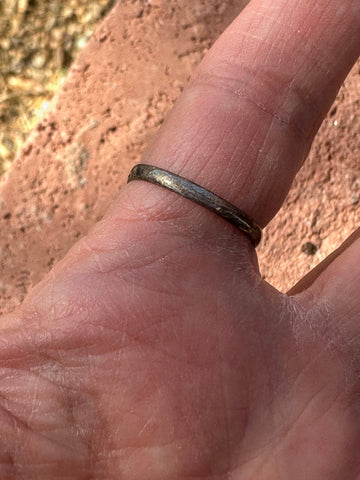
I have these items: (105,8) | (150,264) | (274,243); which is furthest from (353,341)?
(105,8)

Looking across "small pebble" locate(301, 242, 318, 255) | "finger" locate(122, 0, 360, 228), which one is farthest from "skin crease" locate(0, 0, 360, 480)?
"small pebble" locate(301, 242, 318, 255)

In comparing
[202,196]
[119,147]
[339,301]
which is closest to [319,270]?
[339,301]

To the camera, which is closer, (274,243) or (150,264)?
(150,264)

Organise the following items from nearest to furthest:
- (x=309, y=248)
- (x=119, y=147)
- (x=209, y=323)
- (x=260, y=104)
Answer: (x=209, y=323), (x=260, y=104), (x=309, y=248), (x=119, y=147)

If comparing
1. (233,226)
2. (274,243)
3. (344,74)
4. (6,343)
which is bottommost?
(6,343)

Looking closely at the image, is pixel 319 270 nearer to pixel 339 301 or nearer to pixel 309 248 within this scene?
pixel 339 301

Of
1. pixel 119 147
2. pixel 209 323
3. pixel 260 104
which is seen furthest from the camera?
pixel 119 147

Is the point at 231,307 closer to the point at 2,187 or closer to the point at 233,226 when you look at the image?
the point at 233,226
